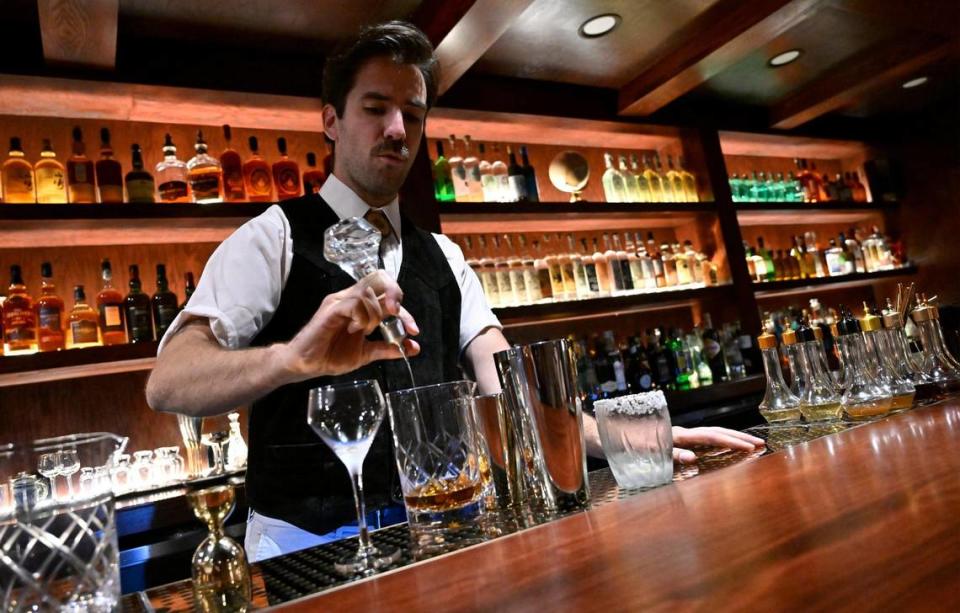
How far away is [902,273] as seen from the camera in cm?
437

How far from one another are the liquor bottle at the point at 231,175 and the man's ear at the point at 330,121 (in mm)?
958

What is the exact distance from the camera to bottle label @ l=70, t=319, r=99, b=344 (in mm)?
2217

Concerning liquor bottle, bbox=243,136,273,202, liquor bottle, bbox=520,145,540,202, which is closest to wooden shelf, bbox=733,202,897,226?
liquor bottle, bbox=520,145,540,202

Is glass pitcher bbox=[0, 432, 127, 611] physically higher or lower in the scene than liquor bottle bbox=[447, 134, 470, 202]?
lower

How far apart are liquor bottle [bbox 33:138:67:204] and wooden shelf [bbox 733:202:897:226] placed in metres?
3.13

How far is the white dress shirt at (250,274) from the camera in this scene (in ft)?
4.13

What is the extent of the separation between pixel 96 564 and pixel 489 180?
2727mm

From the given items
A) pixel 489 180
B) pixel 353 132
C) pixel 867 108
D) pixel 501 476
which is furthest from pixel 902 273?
pixel 501 476

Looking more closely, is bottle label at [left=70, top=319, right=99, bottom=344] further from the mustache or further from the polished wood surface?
the polished wood surface

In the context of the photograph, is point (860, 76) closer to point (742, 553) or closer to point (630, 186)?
point (630, 186)

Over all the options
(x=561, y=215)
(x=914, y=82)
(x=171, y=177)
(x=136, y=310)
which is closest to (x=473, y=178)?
(x=561, y=215)

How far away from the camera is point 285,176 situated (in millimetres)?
2607

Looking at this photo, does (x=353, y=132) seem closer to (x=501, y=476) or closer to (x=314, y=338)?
(x=314, y=338)

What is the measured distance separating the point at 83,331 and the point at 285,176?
0.89 meters
